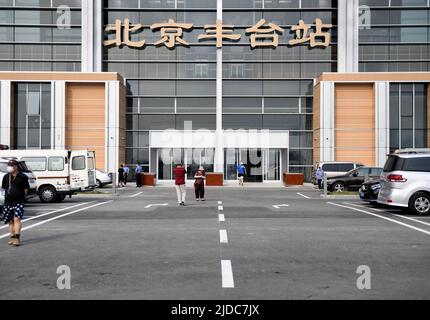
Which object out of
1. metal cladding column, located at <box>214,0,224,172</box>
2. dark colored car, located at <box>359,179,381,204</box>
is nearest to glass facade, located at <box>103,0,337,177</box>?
metal cladding column, located at <box>214,0,224,172</box>

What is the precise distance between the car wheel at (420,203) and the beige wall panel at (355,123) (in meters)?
27.0

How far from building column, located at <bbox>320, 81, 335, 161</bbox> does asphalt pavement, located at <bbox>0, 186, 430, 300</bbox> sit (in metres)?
27.3

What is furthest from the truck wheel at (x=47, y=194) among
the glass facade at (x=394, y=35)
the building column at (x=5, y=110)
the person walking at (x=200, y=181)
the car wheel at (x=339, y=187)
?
the glass facade at (x=394, y=35)

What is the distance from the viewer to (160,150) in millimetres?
45625

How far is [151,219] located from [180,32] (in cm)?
3378

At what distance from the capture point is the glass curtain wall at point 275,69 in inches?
1820

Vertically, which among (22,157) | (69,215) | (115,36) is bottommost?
(69,215)

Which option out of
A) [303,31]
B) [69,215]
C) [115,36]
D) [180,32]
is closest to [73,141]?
[115,36]

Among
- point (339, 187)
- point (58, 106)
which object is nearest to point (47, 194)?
point (339, 187)

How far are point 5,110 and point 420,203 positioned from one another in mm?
33996

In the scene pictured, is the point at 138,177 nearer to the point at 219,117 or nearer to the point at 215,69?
the point at 219,117

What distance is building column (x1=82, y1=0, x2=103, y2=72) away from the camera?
4528 cm

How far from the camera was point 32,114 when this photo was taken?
1667 inches

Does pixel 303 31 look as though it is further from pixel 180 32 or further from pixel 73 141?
pixel 73 141
